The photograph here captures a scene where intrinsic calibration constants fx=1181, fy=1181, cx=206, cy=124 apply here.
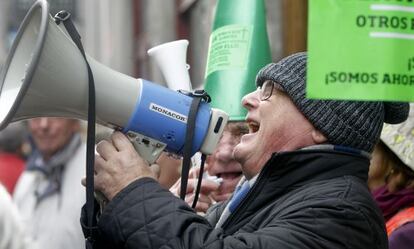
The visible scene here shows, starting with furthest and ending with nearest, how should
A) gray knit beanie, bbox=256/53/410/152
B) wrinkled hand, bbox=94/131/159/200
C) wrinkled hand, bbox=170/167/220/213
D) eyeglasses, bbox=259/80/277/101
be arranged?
wrinkled hand, bbox=170/167/220/213, eyeglasses, bbox=259/80/277/101, gray knit beanie, bbox=256/53/410/152, wrinkled hand, bbox=94/131/159/200

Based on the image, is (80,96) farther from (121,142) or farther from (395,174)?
(395,174)

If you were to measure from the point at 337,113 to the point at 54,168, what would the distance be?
3263 mm

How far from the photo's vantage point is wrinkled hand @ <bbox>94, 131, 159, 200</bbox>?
10.1 ft

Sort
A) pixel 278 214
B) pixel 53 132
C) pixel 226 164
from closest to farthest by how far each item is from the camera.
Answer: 1. pixel 278 214
2. pixel 226 164
3. pixel 53 132

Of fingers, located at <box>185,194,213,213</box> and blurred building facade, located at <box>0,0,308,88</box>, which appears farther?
blurred building facade, located at <box>0,0,308,88</box>

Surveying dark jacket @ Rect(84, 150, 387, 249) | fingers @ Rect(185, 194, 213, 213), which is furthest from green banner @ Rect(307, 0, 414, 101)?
fingers @ Rect(185, 194, 213, 213)

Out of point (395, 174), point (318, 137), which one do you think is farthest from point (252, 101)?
point (395, 174)

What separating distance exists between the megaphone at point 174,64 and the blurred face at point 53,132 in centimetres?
247

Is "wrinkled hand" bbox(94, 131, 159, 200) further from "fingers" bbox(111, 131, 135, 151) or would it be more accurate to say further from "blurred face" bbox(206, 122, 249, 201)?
"blurred face" bbox(206, 122, 249, 201)

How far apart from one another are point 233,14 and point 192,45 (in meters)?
7.53

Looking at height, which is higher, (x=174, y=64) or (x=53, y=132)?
(x=174, y=64)

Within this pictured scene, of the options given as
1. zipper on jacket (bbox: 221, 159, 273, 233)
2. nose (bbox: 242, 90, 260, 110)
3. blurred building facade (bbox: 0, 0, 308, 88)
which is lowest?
blurred building facade (bbox: 0, 0, 308, 88)

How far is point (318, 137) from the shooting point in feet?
10.6

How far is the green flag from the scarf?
83.5 inches
